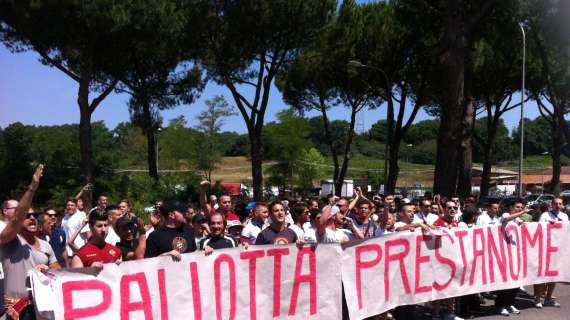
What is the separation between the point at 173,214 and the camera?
5.10 m

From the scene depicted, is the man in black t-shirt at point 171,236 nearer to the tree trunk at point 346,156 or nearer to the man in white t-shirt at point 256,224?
the man in white t-shirt at point 256,224

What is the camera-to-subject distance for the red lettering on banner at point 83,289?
171 inches

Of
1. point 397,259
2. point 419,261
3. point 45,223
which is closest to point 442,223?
point 419,261

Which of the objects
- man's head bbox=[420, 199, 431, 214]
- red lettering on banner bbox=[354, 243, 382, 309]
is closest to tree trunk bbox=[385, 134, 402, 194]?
man's head bbox=[420, 199, 431, 214]

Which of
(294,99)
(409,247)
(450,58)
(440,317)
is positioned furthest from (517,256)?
(294,99)

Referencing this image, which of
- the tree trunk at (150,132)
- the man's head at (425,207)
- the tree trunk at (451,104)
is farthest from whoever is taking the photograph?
the tree trunk at (150,132)

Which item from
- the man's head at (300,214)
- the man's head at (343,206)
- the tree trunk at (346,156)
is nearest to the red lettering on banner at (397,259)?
the man's head at (343,206)

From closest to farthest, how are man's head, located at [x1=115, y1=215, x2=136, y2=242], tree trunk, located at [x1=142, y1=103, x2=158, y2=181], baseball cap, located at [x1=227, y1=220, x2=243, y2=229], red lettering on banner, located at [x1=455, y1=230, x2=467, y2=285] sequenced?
man's head, located at [x1=115, y1=215, x2=136, y2=242] → red lettering on banner, located at [x1=455, y1=230, x2=467, y2=285] → baseball cap, located at [x1=227, y1=220, x2=243, y2=229] → tree trunk, located at [x1=142, y1=103, x2=158, y2=181]

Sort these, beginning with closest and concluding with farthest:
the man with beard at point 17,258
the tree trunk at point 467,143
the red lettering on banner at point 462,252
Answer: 1. the man with beard at point 17,258
2. the red lettering on banner at point 462,252
3. the tree trunk at point 467,143

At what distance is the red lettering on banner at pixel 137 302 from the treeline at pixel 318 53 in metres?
11.3

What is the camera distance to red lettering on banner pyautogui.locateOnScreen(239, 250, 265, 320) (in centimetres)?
529

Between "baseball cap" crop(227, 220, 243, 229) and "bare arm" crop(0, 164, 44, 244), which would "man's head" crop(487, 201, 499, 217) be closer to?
"baseball cap" crop(227, 220, 243, 229)

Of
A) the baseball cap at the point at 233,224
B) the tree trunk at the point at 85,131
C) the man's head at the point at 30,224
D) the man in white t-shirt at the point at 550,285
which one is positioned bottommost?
the man in white t-shirt at the point at 550,285

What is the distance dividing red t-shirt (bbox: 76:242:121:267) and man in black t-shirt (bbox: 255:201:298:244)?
145 cm
